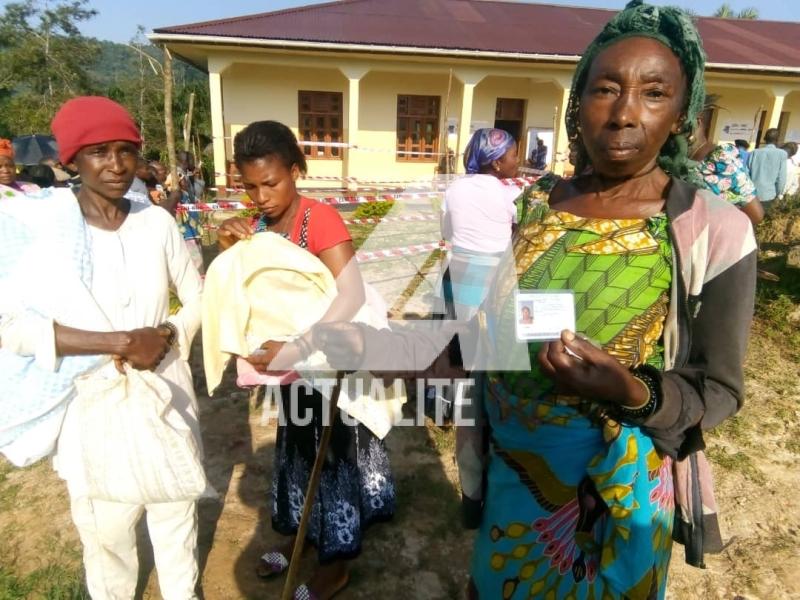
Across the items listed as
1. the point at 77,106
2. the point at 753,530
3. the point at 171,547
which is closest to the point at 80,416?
the point at 171,547

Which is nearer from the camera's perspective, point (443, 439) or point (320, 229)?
point (320, 229)

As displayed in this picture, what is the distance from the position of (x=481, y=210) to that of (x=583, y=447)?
2.37 meters

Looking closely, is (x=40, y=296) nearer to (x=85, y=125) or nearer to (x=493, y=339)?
(x=85, y=125)

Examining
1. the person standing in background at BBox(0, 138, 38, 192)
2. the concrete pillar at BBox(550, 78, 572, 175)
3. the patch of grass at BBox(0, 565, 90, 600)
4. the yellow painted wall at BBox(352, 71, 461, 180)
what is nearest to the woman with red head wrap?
the patch of grass at BBox(0, 565, 90, 600)

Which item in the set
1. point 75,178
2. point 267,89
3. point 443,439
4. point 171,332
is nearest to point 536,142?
point 267,89

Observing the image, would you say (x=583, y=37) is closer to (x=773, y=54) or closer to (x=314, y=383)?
(x=773, y=54)

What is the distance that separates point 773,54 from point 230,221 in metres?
18.4

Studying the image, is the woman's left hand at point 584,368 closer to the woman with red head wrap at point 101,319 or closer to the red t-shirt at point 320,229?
the red t-shirt at point 320,229

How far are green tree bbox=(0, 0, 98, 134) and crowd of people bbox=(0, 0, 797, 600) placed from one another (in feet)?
104

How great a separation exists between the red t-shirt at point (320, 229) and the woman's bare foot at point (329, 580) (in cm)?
149

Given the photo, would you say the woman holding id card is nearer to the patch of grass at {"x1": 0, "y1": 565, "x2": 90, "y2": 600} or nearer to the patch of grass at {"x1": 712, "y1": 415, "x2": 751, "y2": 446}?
the patch of grass at {"x1": 0, "y1": 565, "x2": 90, "y2": 600}

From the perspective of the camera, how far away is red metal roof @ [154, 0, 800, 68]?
12.0m

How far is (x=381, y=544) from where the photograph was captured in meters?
2.70

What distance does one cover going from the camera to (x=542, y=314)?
952 mm
